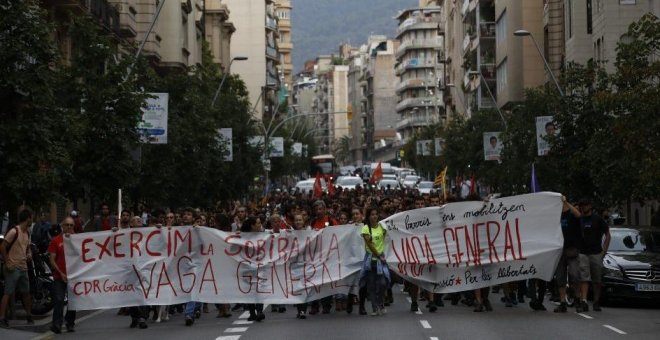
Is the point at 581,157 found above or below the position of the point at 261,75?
below

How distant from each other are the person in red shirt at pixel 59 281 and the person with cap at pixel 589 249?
26.4 feet

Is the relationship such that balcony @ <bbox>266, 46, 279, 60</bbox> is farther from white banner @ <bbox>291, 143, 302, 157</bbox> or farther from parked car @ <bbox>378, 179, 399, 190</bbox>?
parked car @ <bbox>378, 179, 399, 190</bbox>

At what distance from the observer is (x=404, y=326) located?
67.8 ft

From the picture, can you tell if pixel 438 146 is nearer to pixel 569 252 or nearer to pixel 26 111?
pixel 569 252

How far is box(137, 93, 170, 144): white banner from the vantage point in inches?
1412

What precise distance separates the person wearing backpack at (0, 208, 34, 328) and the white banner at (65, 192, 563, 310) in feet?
2.30

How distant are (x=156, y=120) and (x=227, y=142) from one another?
18413 millimetres

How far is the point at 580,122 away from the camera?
40.3 meters

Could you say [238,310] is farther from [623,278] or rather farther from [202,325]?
[623,278]

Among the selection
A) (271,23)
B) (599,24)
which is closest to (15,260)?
(599,24)

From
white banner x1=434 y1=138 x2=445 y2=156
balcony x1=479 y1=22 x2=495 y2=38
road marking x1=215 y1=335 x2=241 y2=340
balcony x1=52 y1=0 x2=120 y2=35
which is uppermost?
balcony x1=479 y1=22 x2=495 y2=38

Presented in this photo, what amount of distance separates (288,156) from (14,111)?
284 ft

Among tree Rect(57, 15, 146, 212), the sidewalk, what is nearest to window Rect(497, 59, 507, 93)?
tree Rect(57, 15, 146, 212)

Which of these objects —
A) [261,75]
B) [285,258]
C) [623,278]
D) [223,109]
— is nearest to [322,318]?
[285,258]
